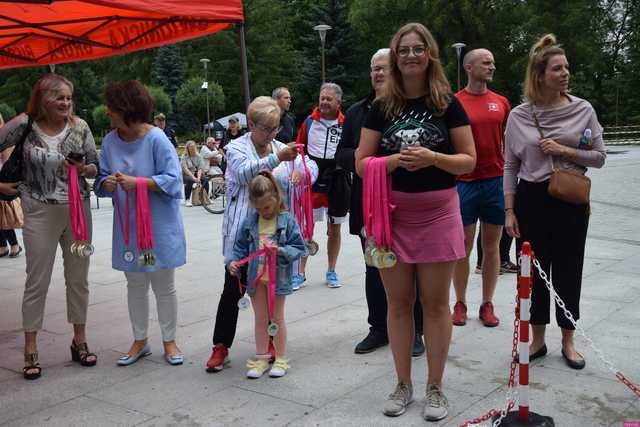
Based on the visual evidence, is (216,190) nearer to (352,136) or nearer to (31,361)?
(31,361)

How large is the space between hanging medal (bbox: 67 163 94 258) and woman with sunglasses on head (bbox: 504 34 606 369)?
272 cm

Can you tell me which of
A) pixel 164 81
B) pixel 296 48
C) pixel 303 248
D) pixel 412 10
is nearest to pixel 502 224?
pixel 303 248

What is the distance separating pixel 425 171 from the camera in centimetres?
350

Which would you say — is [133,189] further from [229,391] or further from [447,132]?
[447,132]

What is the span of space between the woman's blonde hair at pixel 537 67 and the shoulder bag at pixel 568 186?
520 mm

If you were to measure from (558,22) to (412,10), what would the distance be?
10.6 meters

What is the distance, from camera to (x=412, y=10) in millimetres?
53781

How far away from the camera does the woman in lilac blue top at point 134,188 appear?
4.46 meters

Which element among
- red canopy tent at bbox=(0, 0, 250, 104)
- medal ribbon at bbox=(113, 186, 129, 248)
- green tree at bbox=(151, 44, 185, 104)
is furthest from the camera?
green tree at bbox=(151, 44, 185, 104)

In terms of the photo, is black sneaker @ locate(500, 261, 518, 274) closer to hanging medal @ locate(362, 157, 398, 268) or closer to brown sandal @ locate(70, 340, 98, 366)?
hanging medal @ locate(362, 157, 398, 268)

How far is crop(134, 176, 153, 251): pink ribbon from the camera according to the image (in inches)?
175

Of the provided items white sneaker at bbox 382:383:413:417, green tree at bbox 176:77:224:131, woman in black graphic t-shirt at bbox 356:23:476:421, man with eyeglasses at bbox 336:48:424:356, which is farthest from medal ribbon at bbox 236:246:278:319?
green tree at bbox 176:77:224:131

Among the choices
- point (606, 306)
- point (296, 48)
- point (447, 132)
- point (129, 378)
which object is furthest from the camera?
point (296, 48)

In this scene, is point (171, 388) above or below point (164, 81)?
below
